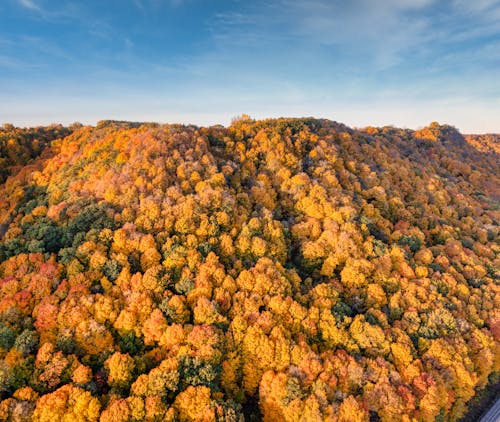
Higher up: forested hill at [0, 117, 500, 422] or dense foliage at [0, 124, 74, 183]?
dense foliage at [0, 124, 74, 183]

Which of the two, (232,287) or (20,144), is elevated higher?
(20,144)

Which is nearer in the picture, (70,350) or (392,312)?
(70,350)

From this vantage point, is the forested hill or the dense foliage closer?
the forested hill

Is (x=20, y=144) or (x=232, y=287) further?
(x=20, y=144)

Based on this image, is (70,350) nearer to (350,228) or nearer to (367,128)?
(350,228)

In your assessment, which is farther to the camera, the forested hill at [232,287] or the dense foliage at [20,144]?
the dense foliage at [20,144]

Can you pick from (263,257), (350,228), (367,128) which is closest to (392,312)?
(350,228)

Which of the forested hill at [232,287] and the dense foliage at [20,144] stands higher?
the dense foliage at [20,144]

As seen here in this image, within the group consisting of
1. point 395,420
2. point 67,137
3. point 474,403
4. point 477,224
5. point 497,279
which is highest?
point 67,137
